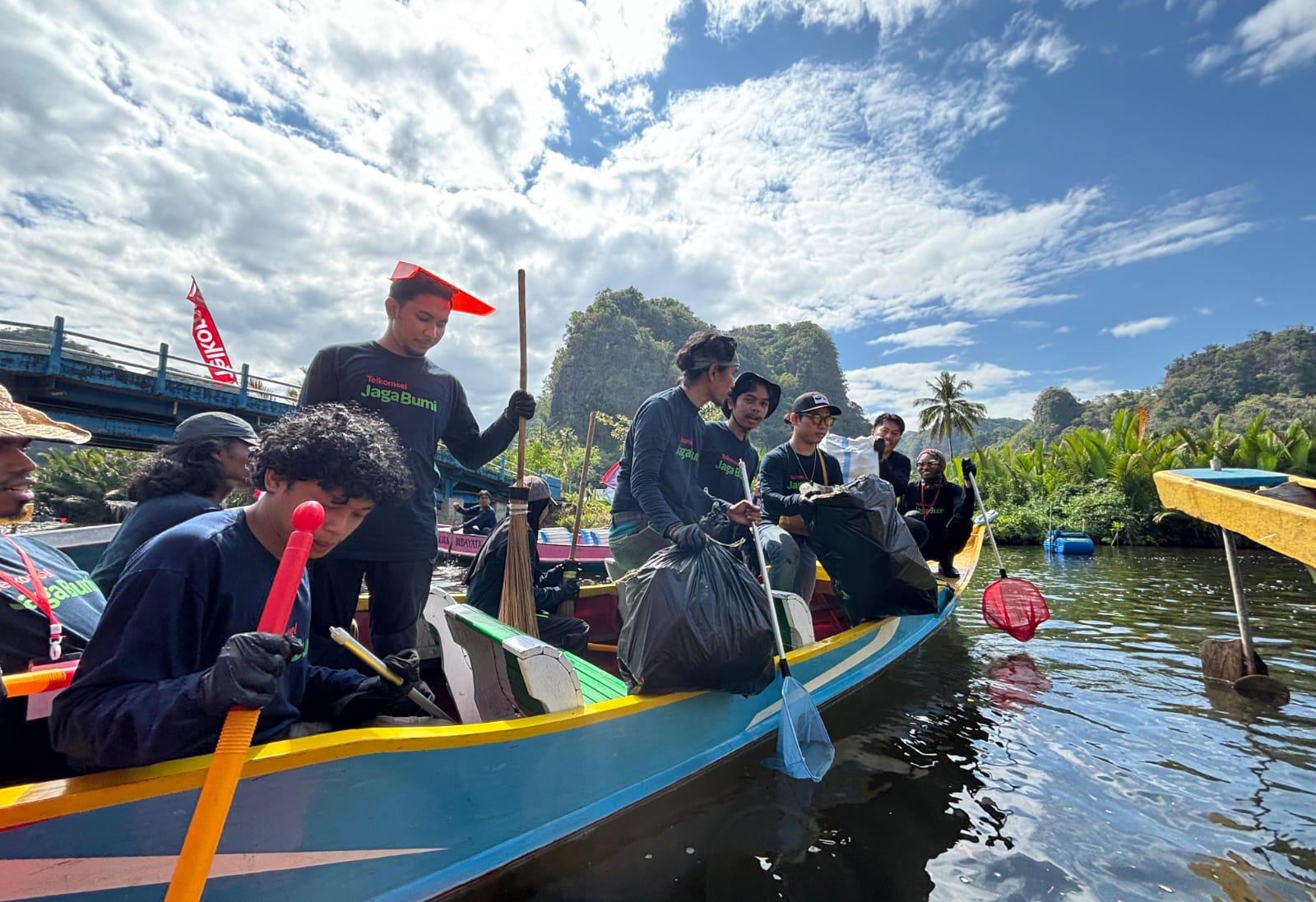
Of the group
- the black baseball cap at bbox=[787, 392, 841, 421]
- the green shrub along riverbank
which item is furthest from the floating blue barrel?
the black baseball cap at bbox=[787, 392, 841, 421]

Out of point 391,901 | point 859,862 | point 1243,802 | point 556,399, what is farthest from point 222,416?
point 556,399

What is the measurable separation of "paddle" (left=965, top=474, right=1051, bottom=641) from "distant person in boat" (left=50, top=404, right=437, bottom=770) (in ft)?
17.5

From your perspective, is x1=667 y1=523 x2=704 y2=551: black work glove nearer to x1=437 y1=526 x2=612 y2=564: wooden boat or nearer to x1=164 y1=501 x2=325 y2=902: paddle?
x1=164 y1=501 x2=325 y2=902: paddle

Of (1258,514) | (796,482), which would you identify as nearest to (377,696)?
(1258,514)

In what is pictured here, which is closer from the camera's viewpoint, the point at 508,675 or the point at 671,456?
the point at 508,675

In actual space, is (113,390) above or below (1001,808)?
above

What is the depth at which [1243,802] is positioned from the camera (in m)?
2.65

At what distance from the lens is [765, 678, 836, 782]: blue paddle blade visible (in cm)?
252

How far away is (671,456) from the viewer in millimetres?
3346

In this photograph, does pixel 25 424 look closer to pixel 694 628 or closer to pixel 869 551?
pixel 694 628

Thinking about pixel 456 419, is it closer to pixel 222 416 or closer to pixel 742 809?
pixel 222 416

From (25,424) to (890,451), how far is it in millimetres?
6273

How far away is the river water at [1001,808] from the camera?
2107 millimetres

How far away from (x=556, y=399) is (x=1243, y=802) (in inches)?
3283
